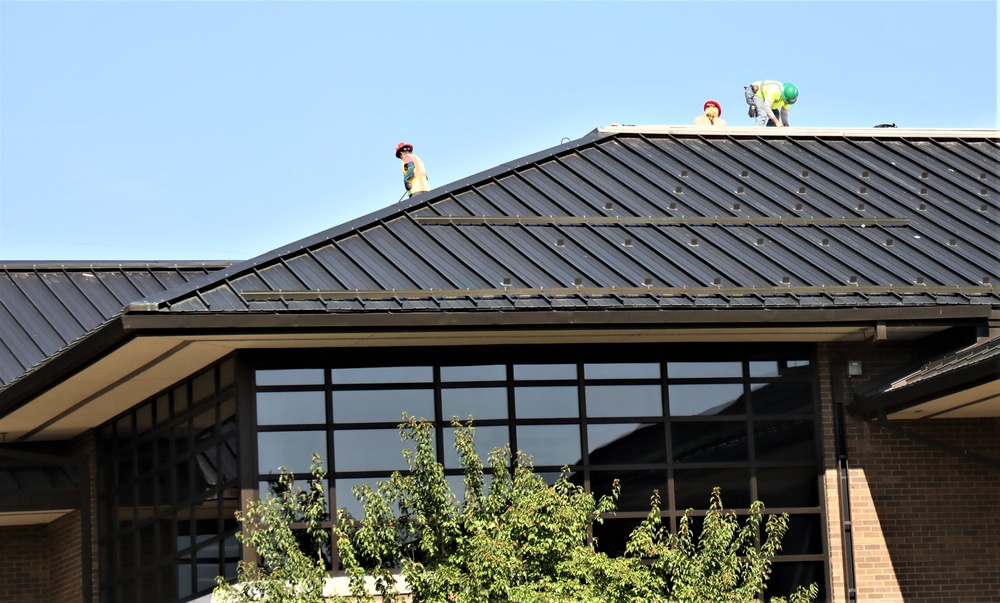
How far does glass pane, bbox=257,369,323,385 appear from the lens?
642 inches

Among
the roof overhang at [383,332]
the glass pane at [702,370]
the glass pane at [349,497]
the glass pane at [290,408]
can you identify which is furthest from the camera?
the glass pane at [702,370]

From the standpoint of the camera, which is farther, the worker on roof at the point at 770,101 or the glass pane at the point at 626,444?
the worker on roof at the point at 770,101

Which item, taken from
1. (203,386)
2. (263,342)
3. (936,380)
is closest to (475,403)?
(263,342)

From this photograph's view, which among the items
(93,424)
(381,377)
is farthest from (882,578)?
(93,424)

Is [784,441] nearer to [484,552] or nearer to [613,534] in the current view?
[613,534]

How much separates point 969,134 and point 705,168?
4.52 meters

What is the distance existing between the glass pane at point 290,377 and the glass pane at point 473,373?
1330 mm

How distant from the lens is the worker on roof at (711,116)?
22.5 metres

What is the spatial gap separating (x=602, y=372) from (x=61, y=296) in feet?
30.5

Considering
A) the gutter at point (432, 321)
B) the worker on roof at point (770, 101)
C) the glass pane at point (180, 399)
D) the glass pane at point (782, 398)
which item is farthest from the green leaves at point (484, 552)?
the worker on roof at point (770, 101)

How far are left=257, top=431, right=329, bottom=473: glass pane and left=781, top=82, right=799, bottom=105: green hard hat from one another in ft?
36.0

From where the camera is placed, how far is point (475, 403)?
54.6ft

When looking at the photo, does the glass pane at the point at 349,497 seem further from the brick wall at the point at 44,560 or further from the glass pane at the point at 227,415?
the brick wall at the point at 44,560

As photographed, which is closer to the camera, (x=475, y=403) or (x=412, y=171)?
(x=475, y=403)
